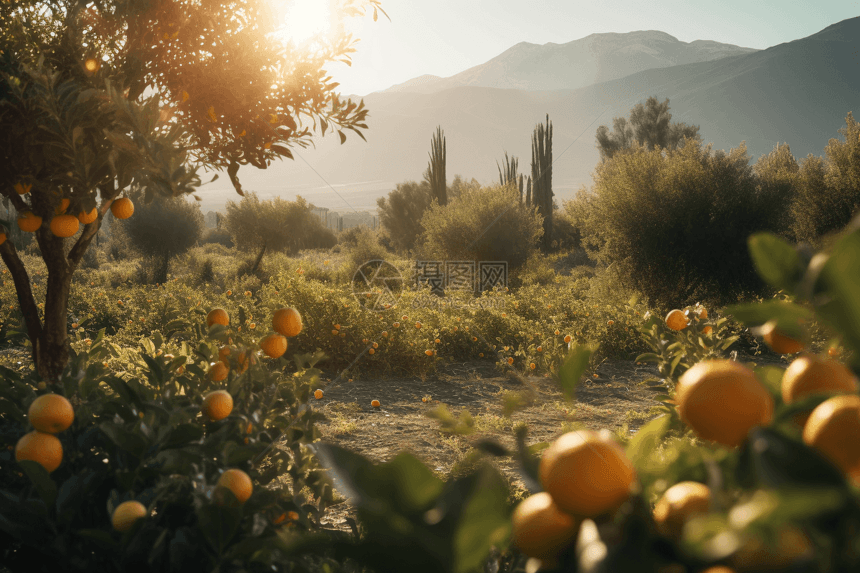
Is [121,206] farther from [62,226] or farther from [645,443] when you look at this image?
[645,443]

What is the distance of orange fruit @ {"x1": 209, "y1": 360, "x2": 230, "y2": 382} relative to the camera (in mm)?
1216

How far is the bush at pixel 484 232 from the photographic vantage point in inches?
559

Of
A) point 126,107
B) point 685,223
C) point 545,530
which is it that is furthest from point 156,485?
point 685,223

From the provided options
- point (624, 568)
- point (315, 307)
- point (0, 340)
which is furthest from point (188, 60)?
point (0, 340)

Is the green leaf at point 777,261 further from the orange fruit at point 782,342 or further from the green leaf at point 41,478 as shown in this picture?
the green leaf at point 41,478

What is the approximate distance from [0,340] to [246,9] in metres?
7.09

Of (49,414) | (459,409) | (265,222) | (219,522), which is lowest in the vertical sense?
(459,409)

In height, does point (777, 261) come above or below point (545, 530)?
above

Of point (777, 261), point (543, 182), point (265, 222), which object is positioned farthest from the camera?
point (543, 182)

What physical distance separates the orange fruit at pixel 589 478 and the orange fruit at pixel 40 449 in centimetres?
88

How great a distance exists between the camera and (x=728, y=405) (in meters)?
0.37

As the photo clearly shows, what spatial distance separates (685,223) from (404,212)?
22.0 meters

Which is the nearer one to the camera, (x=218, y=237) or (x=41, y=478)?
(x=41, y=478)

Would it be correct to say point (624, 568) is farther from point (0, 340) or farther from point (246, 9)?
point (0, 340)
